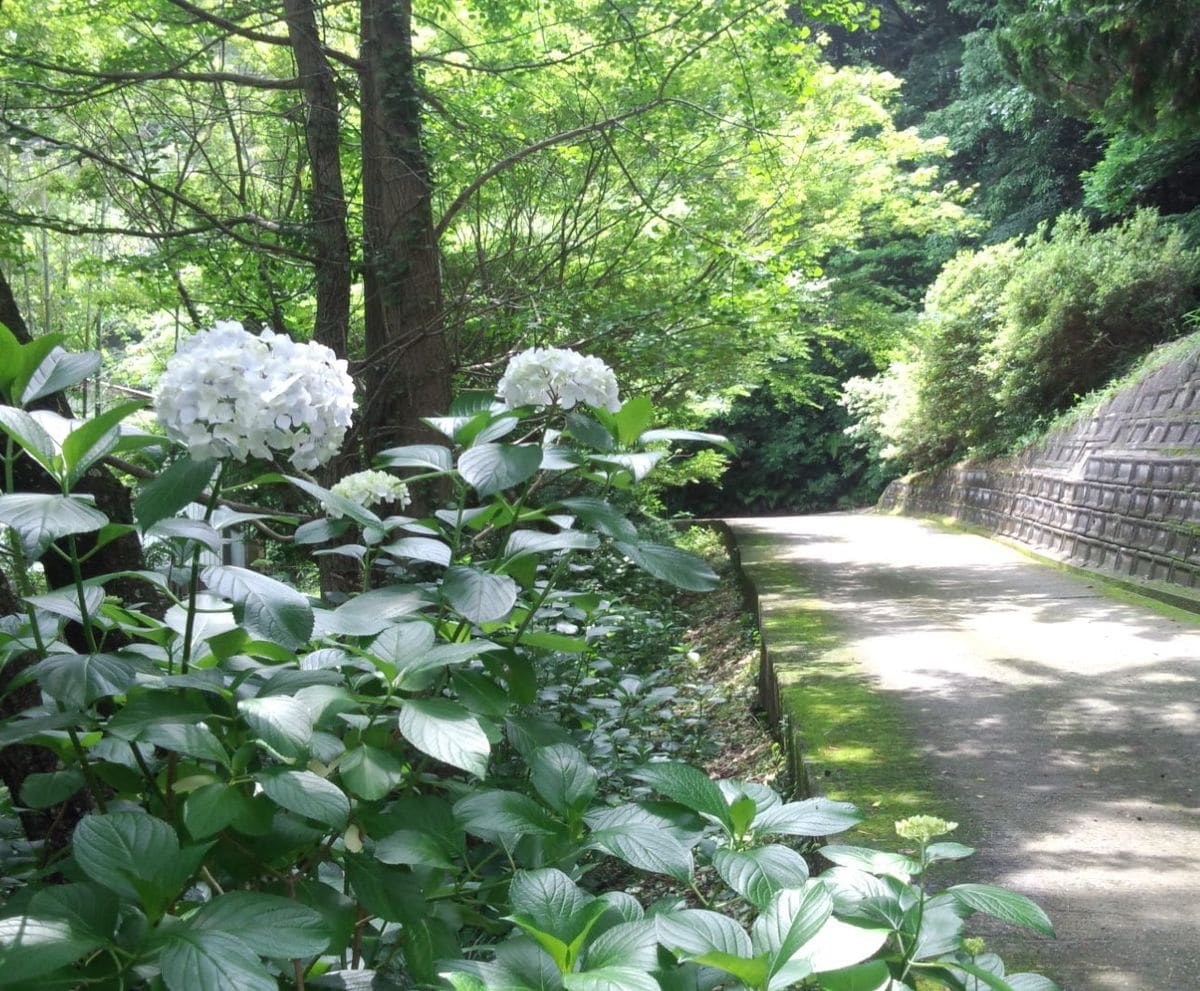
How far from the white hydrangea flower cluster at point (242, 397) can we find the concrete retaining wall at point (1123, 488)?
7.31m

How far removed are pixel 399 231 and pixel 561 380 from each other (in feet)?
14.2

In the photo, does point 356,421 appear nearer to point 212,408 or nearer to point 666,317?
point 666,317

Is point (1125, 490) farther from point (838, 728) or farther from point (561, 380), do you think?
point (561, 380)

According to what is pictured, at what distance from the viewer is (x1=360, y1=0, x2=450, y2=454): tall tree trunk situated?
5.95 m

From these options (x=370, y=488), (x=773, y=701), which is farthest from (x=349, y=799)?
(x=773, y=701)

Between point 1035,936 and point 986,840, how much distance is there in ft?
2.06

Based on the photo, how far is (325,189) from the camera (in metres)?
6.45

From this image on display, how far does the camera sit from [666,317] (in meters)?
7.02

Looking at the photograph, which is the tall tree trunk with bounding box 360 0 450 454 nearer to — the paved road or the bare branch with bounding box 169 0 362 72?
the bare branch with bounding box 169 0 362 72

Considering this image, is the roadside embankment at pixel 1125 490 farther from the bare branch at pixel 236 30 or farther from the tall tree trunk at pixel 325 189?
the bare branch at pixel 236 30

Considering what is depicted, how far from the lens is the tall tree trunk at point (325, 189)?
6.28 m

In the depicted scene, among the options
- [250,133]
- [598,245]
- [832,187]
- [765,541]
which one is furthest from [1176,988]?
[765,541]

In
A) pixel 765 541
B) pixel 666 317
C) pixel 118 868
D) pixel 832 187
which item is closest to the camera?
pixel 118 868

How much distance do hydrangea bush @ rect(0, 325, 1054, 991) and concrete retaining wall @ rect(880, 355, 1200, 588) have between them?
6892 mm
